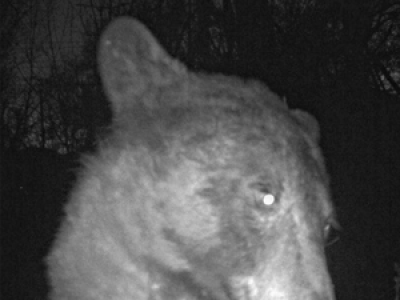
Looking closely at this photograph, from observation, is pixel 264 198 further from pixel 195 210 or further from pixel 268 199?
pixel 195 210

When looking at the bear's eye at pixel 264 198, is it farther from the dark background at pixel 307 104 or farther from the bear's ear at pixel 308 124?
the dark background at pixel 307 104

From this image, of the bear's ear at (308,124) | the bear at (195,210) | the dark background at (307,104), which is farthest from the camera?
the dark background at (307,104)

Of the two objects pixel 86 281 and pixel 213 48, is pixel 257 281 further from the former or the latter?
pixel 213 48

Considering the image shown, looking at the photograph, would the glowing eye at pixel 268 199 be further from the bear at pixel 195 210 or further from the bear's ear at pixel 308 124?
the bear's ear at pixel 308 124

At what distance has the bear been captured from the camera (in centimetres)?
107

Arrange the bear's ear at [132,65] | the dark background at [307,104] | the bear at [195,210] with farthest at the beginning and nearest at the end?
1. the dark background at [307,104]
2. the bear's ear at [132,65]
3. the bear at [195,210]

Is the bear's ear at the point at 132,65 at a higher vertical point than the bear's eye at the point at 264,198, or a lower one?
higher

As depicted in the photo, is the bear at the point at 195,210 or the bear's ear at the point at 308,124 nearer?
the bear at the point at 195,210

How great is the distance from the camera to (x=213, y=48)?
6.20m

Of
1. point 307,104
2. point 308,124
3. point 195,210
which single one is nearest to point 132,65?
point 195,210

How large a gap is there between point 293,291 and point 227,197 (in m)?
0.23

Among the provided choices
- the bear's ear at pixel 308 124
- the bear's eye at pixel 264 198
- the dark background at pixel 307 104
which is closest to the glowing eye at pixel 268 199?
the bear's eye at pixel 264 198

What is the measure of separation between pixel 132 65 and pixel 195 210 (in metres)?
0.39

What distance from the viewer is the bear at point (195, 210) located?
3.50 ft
